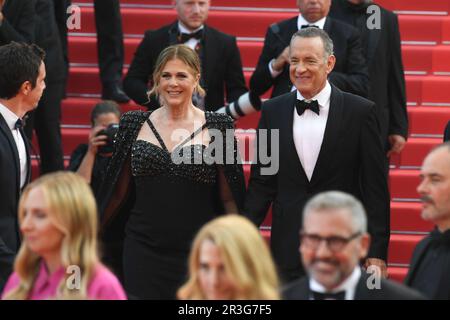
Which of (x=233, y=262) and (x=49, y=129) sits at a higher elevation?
(x=49, y=129)

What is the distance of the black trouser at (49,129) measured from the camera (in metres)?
8.85

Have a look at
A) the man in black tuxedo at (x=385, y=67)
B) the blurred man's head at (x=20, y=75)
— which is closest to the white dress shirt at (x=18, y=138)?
the blurred man's head at (x=20, y=75)

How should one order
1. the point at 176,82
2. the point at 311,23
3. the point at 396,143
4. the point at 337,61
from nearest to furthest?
the point at 176,82 → the point at 337,61 → the point at 311,23 → the point at 396,143

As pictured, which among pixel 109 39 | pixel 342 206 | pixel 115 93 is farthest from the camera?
pixel 109 39

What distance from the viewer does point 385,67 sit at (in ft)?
27.3

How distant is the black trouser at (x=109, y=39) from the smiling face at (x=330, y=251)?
4.75 metres

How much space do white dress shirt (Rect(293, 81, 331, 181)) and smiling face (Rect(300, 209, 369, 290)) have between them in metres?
1.86

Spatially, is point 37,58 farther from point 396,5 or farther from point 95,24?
point 396,5

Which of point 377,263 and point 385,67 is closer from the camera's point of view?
point 377,263

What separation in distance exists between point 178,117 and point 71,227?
2.21 metres

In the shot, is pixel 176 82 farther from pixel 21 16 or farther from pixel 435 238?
pixel 435 238

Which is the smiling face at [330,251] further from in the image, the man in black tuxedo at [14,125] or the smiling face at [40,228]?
the man in black tuxedo at [14,125]

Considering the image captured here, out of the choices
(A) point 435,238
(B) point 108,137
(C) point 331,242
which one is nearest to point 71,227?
(C) point 331,242

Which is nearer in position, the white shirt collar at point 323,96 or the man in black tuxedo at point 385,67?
the white shirt collar at point 323,96
